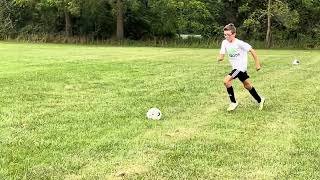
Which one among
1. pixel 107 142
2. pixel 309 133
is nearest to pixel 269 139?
pixel 309 133

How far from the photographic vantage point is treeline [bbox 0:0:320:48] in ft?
177

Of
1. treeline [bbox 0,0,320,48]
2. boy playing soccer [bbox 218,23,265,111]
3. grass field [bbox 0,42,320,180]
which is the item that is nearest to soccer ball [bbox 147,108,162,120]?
grass field [bbox 0,42,320,180]

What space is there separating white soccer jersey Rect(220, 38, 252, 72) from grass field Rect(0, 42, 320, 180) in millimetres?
905

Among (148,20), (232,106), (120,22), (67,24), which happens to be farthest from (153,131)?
(148,20)

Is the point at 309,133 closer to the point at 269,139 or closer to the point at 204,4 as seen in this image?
the point at 269,139

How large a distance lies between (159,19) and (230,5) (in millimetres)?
7855

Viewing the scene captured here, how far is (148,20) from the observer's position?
57.9 metres

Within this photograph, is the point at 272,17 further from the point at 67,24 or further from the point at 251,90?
the point at 251,90

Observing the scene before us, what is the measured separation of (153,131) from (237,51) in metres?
3.12

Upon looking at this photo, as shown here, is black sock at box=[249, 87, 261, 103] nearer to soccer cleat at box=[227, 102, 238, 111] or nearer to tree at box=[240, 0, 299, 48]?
soccer cleat at box=[227, 102, 238, 111]

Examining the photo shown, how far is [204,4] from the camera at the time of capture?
58.1 meters

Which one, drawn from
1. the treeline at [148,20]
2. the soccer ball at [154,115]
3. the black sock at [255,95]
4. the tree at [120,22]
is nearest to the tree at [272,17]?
the treeline at [148,20]

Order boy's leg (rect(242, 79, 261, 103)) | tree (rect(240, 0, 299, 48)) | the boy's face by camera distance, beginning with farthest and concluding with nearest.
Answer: tree (rect(240, 0, 299, 48)) < boy's leg (rect(242, 79, 261, 103)) < the boy's face

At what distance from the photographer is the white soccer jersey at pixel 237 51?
36.1 feet
